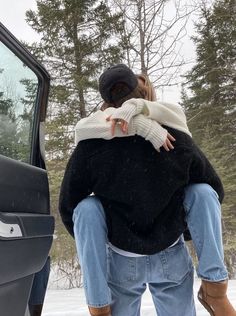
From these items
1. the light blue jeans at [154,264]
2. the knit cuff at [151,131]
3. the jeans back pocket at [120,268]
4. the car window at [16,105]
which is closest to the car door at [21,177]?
the car window at [16,105]

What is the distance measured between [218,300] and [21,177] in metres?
0.84

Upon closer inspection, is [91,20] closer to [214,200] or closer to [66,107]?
[66,107]

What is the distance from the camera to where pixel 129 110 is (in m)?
1.64

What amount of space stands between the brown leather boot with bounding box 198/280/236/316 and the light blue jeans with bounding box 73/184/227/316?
0.03 meters

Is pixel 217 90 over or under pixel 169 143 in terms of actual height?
over

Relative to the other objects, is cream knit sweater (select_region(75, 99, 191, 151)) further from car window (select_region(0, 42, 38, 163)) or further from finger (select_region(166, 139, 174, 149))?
car window (select_region(0, 42, 38, 163))

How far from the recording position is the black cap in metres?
1.81

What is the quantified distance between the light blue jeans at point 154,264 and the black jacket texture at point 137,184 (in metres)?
0.06

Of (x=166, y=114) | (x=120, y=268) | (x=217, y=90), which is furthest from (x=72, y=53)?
(x=120, y=268)

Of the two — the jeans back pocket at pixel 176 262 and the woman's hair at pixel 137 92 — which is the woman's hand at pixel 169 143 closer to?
the woman's hair at pixel 137 92

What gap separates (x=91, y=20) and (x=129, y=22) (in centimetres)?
134

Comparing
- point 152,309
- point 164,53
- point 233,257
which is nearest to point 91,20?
point 164,53

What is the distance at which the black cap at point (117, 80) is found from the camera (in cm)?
181

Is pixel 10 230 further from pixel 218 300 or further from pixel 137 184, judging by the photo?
pixel 218 300
